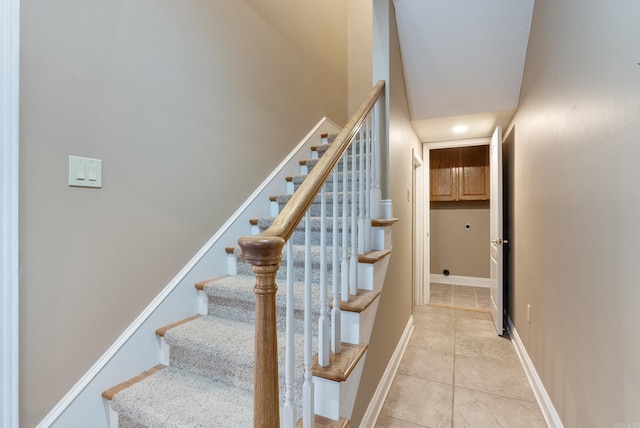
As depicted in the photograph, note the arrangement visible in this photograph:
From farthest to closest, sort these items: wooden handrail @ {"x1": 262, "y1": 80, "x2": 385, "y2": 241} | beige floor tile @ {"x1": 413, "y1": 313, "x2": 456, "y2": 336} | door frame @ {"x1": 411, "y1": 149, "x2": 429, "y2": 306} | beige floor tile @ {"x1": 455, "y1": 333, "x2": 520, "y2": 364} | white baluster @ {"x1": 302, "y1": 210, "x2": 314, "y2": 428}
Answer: door frame @ {"x1": 411, "y1": 149, "x2": 429, "y2": 306} → beige floor tile @ {"x1": 413, "y1": 313, "x2": 456, "y2": 336} → beige floor tile @ {"x1": 455, "y1": 333, "x2": 520, "y2": 364} → white baluster @ {"x1": 302, "y1": 210, "x2": 314, "y2": 428} → wooden handrail @ {"x1": 262, "y1": 80, "x2": 385, "y2": 241}

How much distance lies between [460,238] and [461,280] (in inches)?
27.6

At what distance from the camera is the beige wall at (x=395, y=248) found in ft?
5.40

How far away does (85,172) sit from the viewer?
1.33m

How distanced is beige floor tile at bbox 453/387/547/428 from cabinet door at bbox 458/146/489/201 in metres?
3.45

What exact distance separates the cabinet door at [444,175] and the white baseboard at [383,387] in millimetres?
2979

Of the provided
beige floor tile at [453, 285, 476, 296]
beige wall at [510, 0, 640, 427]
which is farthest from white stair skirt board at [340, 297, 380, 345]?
beige floor tile at [453, 285, 476, 296]

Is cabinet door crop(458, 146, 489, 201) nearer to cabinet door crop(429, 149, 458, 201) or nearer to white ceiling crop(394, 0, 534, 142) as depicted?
cabinet door crop(429, 149, 458, 201)

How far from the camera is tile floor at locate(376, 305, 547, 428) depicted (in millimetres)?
1662

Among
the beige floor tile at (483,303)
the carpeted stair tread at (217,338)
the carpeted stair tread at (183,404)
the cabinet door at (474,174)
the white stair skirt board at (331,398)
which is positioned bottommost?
the beige floor tile at (483,303)

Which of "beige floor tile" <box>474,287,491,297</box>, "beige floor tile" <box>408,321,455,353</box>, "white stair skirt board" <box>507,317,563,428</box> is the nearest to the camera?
"white stair skirt board" <box>507,317,563,428</box>

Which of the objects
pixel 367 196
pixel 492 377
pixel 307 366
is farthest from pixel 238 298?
pixel 492 377

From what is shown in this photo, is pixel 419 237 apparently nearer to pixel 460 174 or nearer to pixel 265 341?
pixel 460 174

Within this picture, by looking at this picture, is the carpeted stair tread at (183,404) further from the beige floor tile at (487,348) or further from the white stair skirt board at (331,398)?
the beige floor tile at (487,348)

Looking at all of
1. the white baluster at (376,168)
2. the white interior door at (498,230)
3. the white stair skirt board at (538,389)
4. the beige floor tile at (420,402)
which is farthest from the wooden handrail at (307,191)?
the white interior door at (498,230)
